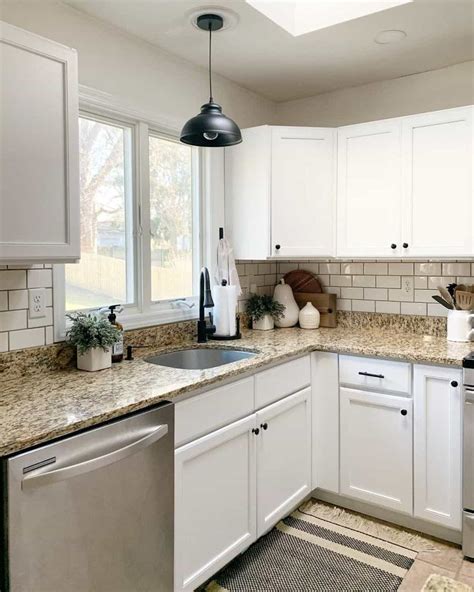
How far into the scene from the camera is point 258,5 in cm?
216

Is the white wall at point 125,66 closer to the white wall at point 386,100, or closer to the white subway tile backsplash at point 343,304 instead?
the white wall at point 386,100

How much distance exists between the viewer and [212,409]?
191 centimetres

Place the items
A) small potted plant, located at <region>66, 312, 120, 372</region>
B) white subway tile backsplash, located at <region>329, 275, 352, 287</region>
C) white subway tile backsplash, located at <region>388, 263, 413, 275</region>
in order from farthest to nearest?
white subway tile backsplash, located at <region>329, 275, 352, 287</region> → white subway tile backsplash, located at <region>388, 263, 413, 275</region> → small potted plant, located at <region>66, 312, 120, 372</region>

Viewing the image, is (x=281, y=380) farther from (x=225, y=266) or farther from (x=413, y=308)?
(x=413, y=308)

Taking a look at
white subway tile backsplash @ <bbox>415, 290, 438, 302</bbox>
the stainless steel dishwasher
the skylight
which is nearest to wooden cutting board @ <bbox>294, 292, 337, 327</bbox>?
white subway tile backsplash @ <bbox>415, 290, 438, 302</bbox>

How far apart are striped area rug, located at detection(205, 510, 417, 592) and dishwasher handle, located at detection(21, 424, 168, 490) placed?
845 mm

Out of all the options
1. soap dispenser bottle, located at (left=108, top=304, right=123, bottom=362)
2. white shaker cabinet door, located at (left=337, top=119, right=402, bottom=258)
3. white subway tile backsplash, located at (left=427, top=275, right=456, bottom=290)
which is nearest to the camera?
soap dispenser bottle, located at (left=108, top=304, right=123, bottom=362)

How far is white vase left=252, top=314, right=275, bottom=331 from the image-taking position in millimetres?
3094

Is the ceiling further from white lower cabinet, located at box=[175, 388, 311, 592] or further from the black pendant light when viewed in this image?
white lower cabinet, located at box=[175, 388, 311, 592]

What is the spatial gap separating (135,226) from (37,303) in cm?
70

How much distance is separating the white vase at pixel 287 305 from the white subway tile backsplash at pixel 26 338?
5.19ft

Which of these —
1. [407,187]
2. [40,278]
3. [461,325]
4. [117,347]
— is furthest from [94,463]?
[407,187]

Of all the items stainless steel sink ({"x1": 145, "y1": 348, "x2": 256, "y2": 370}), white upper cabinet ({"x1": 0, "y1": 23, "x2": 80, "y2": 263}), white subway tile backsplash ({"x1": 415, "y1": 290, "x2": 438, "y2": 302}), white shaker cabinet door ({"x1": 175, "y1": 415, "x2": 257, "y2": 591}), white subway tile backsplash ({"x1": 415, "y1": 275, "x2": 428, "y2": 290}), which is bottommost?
white shaker cabinet door ({"x1": 175, "y1": 415, "x2": 257, "y2": 591})

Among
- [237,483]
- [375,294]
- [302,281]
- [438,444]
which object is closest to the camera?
[237,483]
